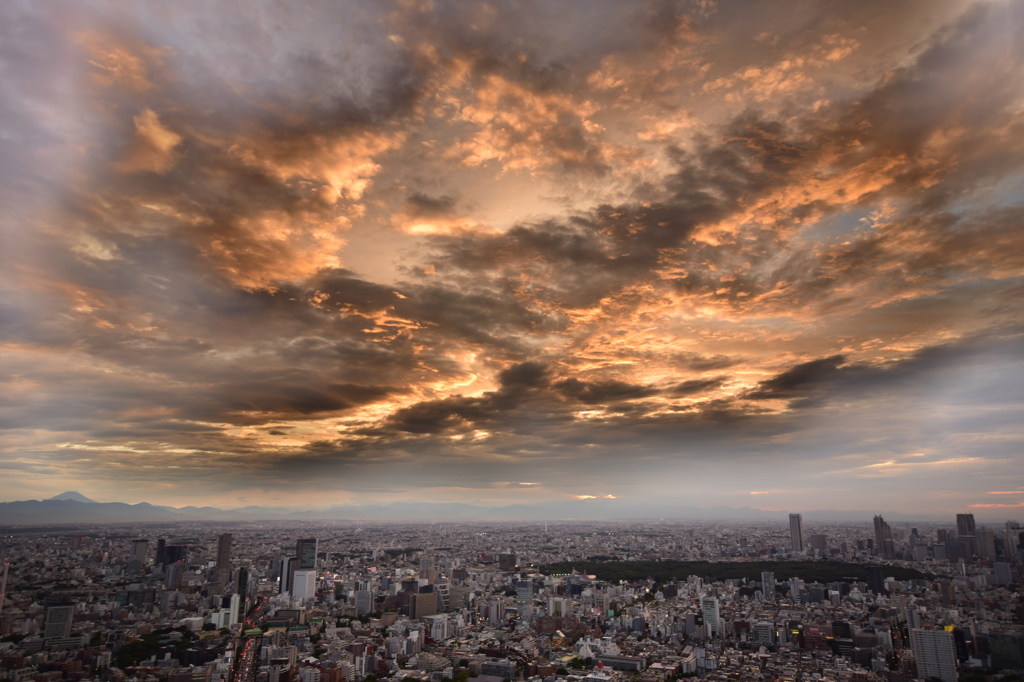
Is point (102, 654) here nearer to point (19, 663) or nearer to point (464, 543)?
point (19, 663)

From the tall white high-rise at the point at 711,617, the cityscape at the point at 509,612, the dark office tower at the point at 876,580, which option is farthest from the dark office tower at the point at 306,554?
the dark office tower at the point at 876,580

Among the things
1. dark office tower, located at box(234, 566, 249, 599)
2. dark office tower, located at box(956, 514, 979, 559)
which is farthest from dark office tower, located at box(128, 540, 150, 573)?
dark office tower, located at box(956, 514, 979, 559)

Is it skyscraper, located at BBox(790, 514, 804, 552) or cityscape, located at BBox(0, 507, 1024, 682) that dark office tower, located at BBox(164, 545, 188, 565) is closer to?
cityscape, located at BBox(0, 507, 1024, 682)

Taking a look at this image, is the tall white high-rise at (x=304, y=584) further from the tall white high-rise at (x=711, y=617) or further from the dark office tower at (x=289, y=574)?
the tall white high-rise at (x=711, y=617)

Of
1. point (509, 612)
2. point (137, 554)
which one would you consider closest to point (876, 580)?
point (509, 612)

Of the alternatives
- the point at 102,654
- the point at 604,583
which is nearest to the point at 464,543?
the point at 604,583
